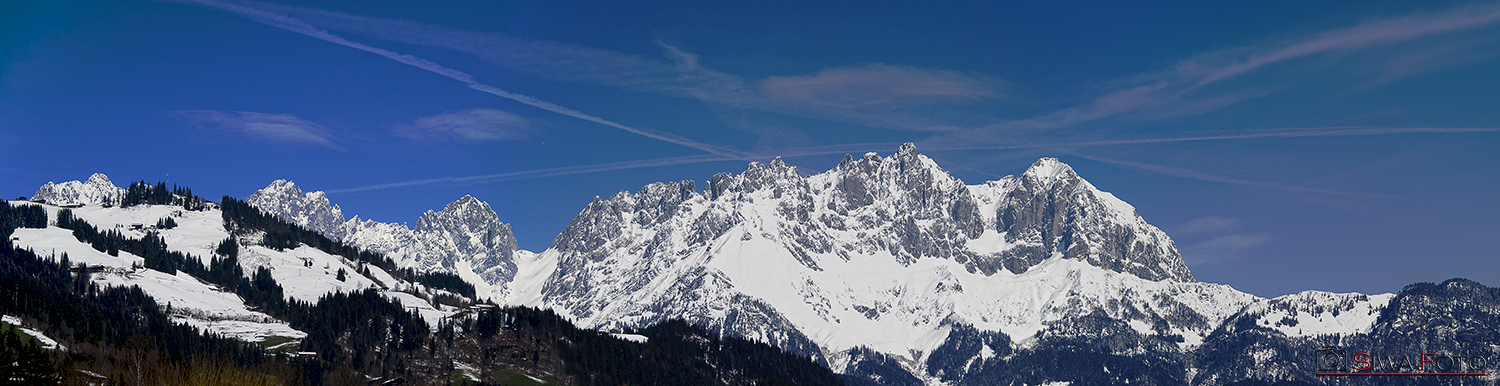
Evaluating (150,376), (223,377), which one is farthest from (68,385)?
(223,377)

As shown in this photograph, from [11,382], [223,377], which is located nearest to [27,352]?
[11,382]

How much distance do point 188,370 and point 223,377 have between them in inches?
855

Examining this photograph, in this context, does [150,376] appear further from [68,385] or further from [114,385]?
[114,385]

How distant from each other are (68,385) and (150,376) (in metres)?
12.5

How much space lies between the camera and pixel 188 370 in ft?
600

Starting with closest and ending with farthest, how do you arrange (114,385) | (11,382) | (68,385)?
1. (11,382)
2. (114,385)
3. (68,385)

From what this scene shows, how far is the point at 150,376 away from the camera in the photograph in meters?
184

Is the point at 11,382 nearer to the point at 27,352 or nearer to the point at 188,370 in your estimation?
the point at 27,352

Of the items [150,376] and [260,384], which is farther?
[150,376]

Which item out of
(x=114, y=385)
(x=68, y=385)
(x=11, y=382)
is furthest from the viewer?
(x=68, y=385)

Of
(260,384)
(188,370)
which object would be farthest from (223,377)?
(188,370)

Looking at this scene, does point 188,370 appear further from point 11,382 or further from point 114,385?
point 11,382

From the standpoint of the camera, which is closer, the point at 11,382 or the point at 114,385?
the point at 11,382

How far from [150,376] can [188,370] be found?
230 inches
